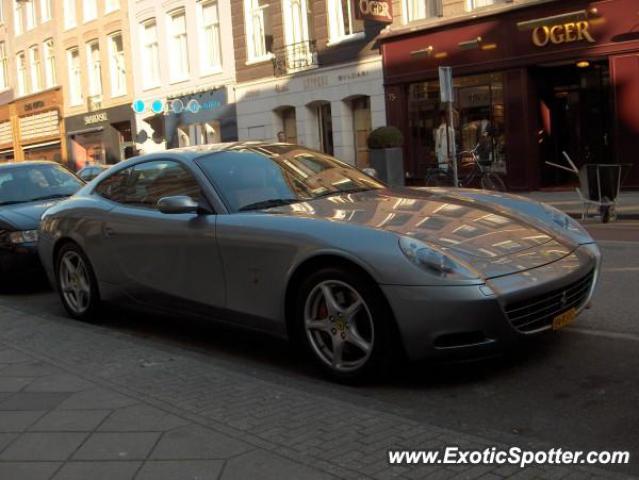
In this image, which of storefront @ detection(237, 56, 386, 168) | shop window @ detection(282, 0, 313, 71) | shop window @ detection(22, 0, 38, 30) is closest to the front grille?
storefront @ detection(237, 56, 386, 168)

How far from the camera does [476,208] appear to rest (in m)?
5.02

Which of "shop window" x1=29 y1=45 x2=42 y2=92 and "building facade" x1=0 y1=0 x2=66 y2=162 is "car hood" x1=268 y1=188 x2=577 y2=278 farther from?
"shop window" x1=29 y1=45 x2=42 y2=92

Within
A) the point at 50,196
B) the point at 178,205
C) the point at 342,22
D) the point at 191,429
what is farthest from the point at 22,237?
the point at 342,22

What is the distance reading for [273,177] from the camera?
17.9ft

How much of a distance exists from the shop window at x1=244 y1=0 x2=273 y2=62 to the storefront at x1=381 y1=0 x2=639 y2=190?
525cm

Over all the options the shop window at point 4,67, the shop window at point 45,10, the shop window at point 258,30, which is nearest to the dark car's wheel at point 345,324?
the shop window at point 258,30

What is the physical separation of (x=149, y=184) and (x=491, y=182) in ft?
40.3

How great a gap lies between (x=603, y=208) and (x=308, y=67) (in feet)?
39.7

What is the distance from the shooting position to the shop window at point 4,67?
136 ft

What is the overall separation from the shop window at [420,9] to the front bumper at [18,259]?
533 inches

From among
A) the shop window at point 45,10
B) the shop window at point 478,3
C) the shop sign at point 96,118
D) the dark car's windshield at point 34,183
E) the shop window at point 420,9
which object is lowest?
the dark car's windshield at point 34,183

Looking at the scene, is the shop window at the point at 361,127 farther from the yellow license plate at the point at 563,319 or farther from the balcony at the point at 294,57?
the yellow license plate at the point at 563,319

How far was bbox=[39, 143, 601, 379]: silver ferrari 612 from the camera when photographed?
4.15 m

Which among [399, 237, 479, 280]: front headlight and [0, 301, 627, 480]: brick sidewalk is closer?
[0, 301, 627, 480]: brick sidewalk
